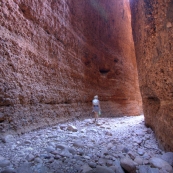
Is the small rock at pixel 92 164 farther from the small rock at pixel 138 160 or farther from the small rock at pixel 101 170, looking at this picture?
the small rock at pixel 138 160

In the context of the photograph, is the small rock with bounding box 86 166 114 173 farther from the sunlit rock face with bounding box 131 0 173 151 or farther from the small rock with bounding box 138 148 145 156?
the sunlit rock face with bounding box 131 0 173 151

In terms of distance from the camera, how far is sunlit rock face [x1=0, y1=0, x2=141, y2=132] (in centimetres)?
312

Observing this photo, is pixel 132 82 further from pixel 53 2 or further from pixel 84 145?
pixel 84 145

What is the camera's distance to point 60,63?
4965mm

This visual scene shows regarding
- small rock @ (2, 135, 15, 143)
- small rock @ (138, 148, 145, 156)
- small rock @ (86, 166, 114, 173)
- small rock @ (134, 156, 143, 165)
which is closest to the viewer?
small rock @ (86, 166, 114, 173)

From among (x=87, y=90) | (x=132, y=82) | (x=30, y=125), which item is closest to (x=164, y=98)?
(x=30, y=125)

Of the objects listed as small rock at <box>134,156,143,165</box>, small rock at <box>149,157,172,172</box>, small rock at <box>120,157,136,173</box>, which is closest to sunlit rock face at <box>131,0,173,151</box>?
small rock at <box>149,157,172,172</box>

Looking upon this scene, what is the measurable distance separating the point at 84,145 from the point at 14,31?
3.08 m

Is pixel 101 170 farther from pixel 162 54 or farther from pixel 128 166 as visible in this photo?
pixel 162 54

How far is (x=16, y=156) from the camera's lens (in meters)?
2.02

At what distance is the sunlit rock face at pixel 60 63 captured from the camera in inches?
123

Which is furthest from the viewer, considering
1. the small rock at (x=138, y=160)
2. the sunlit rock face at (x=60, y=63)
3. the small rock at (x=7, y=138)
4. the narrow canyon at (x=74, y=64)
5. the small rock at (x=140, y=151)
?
the sunlit rock face at (x=60, y=63)

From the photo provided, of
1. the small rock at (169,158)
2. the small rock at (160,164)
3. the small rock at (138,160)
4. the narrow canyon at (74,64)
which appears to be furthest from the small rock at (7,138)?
the small rock at (169,158)

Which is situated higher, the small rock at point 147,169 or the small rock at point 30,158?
the small rock at point 30,158
